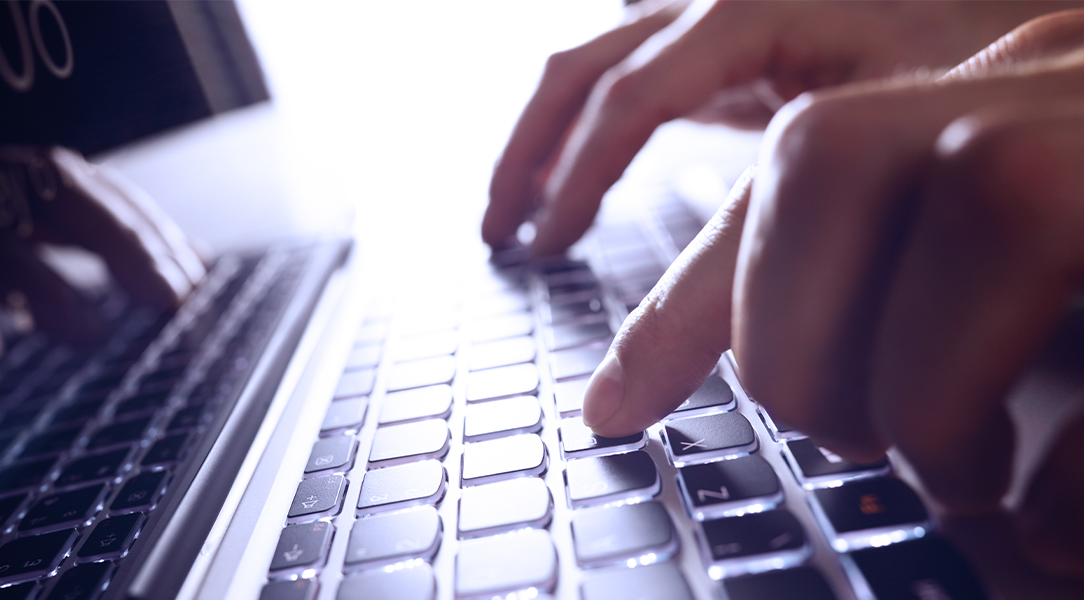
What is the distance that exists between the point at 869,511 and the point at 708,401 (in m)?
0.12

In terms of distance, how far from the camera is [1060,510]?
8.7 inches

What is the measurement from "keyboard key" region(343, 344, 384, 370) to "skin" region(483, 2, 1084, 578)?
347mm

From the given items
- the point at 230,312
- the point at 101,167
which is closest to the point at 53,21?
the point at 230,312

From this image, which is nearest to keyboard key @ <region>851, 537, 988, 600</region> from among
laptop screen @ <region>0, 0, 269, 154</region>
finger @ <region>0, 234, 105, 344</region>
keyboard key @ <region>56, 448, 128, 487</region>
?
keyboard key @ <region>56, 448, 128, 487</region>

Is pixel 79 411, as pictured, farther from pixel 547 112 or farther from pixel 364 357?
pixel 547 112

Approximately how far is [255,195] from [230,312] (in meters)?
0.56

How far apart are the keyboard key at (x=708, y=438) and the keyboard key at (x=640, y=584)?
0.07 metres

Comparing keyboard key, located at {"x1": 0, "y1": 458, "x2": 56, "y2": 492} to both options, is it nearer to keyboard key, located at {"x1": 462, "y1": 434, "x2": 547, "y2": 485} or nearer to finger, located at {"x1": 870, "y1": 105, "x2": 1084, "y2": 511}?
keyboard key, located at {"x1": 462, "y1": 434, "x2": 547, "y2": 485}

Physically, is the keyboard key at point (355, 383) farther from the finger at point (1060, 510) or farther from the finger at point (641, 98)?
the finger at point (1060, 510)

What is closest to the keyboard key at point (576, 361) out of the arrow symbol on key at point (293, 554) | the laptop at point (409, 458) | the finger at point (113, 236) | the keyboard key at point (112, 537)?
the laptop at point (409, 458)

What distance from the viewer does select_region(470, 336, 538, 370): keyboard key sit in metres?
0.48

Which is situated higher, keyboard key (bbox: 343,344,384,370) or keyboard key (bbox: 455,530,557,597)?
keyboard key (bbox: 343,344,384,370)

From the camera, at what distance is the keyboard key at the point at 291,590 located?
0.97 ft

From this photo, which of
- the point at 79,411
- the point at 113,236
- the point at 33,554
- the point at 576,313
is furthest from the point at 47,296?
the point at 576,313
